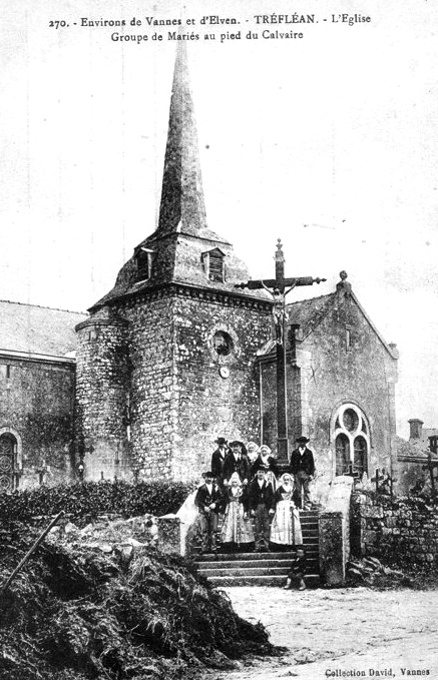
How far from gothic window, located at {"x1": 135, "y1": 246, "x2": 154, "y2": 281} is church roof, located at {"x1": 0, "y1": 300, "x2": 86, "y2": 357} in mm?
3711

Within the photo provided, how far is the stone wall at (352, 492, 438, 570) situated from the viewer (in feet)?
47.2

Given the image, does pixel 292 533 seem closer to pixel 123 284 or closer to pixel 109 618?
pixel 109 618

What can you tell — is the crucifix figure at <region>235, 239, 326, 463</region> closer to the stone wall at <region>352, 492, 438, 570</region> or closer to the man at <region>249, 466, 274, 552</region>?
the man at <region>249, 466, 274, 552</region>

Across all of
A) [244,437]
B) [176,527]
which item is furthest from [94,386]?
[176,527]

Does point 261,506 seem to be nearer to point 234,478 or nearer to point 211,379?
point 234,478

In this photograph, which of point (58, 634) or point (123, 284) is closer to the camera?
point (58, 634)

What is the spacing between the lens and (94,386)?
88.2 feet

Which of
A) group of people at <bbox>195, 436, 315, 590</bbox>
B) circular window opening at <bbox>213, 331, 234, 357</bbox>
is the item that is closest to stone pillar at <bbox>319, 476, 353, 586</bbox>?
group of people at <bbox>195, 436, 315, 590</bbox>

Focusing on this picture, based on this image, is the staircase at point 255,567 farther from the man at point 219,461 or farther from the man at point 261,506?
the man at point 219,461

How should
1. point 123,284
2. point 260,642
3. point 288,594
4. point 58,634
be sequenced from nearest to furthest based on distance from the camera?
point 58,634
point 260,642
point 288,594
point 123,284

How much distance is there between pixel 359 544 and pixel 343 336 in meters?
14.0

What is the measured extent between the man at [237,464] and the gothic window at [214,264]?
1192 centimetres

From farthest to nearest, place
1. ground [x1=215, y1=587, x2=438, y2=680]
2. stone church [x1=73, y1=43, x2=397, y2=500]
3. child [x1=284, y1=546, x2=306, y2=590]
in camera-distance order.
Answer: stone church [x1=73, y1=43, x2=397, y2=500]
child [x1=284, y1=546, x2=306, y2=590]
ground [x1=215, y1=587, x2=438, y2=680]

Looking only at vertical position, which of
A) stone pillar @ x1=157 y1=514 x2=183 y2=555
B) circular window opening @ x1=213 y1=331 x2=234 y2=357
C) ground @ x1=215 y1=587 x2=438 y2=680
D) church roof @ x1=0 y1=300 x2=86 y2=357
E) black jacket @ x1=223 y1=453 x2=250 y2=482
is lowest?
ground @ x1=215 y1=587 x2=438 y2=680
